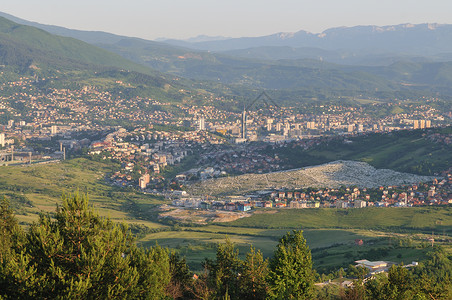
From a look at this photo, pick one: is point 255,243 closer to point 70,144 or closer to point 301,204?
point 301,204

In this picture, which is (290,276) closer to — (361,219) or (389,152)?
(361,219)

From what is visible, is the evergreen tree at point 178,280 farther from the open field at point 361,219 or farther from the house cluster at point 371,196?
the house cluster at point 371,196

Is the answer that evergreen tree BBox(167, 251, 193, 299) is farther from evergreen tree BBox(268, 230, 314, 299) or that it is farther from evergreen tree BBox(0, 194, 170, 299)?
evergreen tree BBox(0, 194, 170, 299)

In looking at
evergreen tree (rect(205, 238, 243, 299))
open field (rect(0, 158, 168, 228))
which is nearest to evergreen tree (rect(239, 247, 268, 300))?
evergreen tree (rect(205, 238, 243, 299))

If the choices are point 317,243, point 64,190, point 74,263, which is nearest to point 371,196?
point 317,243

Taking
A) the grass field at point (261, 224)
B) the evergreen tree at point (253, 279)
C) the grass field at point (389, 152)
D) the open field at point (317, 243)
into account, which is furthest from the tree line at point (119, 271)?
the grass field at point (389, 152)

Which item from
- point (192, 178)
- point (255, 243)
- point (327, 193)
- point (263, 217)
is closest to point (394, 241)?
point (255, 243)

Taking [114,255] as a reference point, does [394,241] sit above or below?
below
